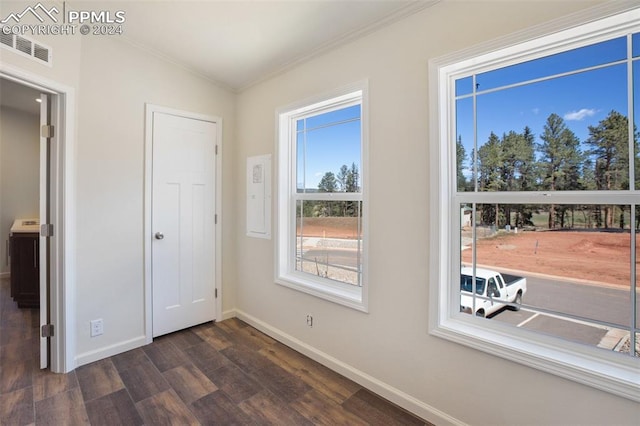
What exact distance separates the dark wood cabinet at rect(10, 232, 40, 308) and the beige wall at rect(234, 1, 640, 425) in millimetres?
3398

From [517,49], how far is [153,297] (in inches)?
132

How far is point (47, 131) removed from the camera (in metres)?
2.21

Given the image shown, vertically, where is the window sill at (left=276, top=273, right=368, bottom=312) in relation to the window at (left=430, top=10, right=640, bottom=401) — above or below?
below

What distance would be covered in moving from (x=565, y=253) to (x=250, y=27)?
2558 millimetres

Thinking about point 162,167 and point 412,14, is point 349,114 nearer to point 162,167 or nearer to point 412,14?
point 412,14

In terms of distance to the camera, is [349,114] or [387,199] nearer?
[387,199]

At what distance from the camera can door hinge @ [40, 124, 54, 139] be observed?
221 cm

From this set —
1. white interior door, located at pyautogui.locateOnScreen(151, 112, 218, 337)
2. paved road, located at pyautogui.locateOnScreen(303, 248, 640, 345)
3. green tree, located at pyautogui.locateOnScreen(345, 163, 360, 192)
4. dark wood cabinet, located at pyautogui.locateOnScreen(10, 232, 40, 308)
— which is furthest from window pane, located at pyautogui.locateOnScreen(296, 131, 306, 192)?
dark wood cabinet, located at pyautogui.locateOnScreen(10, 232, 40, 308)

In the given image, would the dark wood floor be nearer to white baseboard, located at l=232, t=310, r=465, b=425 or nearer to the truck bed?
white baseboard, located at l=232, t=310, r=465, b=425

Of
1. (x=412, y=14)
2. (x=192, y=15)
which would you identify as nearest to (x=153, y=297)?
(x=192, y=15)

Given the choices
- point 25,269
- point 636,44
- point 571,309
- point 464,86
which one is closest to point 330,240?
point 464,86

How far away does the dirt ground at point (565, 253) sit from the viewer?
1.32 metres

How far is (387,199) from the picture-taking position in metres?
1.95

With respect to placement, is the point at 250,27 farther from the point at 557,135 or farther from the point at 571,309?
the point at 571,309
